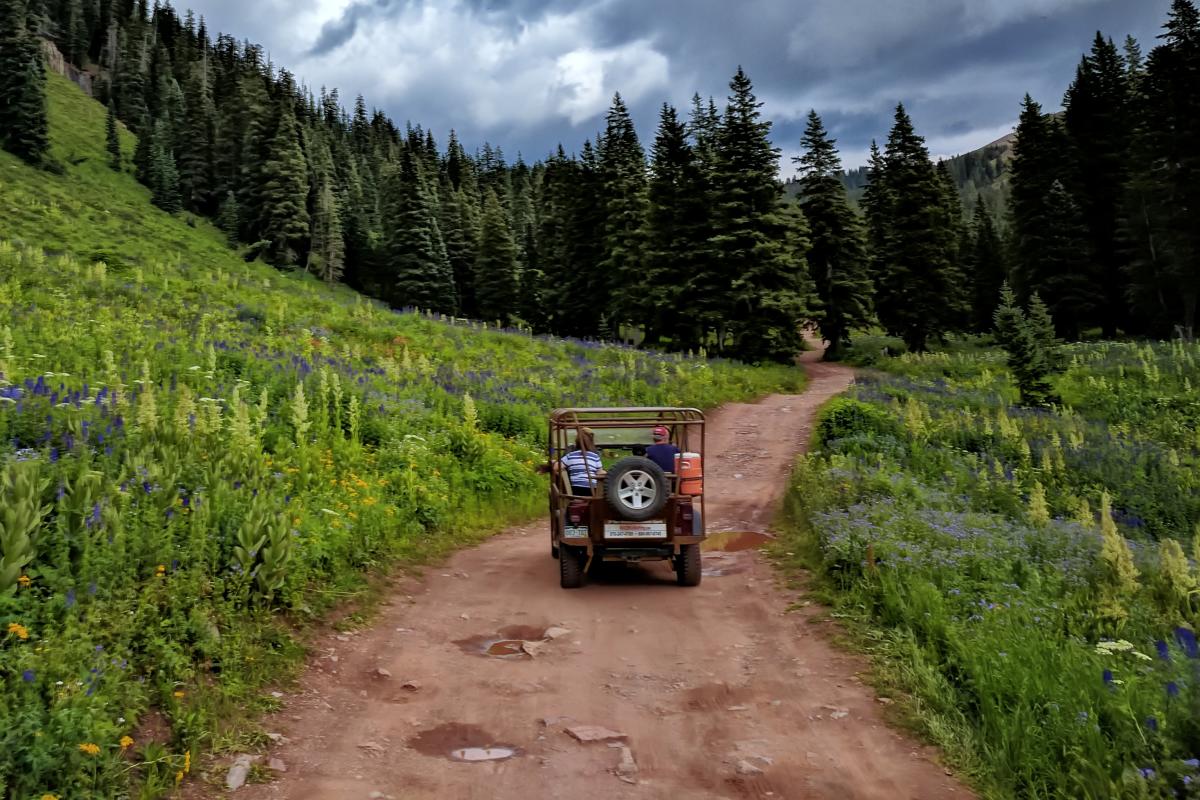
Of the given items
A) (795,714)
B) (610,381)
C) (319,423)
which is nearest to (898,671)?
(795,714)

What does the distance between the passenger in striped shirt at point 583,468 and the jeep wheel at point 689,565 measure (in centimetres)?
125

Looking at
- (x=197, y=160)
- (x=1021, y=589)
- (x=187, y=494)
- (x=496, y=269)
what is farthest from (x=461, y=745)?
(x=197, y=160)

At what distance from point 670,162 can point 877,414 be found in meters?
29.2

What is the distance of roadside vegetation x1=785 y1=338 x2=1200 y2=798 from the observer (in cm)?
391

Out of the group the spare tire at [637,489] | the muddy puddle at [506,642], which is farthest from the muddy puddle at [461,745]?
the spare tire at [637,489]

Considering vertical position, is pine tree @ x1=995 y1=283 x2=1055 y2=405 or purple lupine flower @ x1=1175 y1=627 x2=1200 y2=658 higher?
pine tree @ x1=995 y1=283 x2=1055 y2=405

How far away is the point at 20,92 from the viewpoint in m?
63.5

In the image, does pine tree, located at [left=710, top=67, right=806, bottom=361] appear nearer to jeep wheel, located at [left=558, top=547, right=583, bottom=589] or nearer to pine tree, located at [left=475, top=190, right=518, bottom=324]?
jeep wheel, located at [left=558, top=547, right=583, bottom=589]

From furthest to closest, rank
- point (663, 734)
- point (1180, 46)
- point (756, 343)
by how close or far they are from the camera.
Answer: point (1180, 46), point (756, 343), point (663, 734)

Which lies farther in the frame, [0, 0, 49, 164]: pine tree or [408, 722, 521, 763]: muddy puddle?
[0, 0, 49, 164]: pine tree

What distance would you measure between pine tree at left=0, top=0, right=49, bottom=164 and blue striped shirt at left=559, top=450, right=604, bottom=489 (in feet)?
249

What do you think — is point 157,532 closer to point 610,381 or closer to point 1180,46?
point 610,381

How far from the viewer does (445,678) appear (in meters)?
5.61

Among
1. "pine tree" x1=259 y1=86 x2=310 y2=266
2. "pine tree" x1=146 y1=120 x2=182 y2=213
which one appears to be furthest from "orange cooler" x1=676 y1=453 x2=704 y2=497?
"pine tree" x1=146 y1=120 x2=182 y2=213
